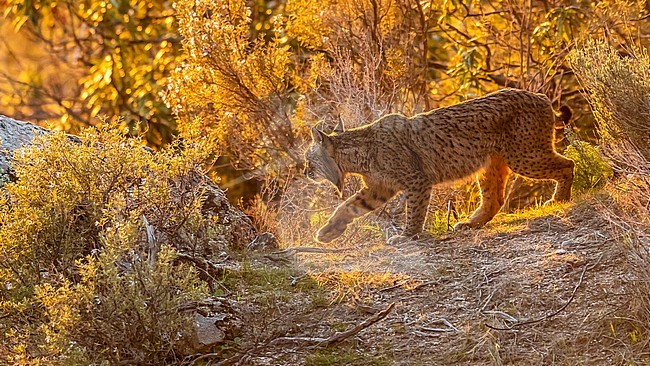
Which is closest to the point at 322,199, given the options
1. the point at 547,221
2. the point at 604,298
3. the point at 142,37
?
the point at 547,221

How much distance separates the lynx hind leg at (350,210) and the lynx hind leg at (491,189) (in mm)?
640

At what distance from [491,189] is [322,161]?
1.38 m

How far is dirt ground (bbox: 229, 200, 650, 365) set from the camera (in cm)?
521

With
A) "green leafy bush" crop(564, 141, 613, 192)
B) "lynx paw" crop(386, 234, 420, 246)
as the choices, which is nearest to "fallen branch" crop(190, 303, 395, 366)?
"lynx paw" crop(386, 234, 420, 246)

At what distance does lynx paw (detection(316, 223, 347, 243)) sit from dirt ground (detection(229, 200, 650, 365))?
2.11 feet

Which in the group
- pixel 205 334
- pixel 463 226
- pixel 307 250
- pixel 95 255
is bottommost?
pixel 463 226

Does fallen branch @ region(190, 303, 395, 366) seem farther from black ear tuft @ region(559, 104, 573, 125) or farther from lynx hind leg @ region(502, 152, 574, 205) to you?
black ear tuft @ region(559, 104, 573, 125)

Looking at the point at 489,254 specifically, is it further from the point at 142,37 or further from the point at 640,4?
the point at 142,37

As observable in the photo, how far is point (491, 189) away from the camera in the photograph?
8.04 metres

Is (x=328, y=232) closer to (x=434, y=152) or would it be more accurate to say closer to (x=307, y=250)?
(x=307, y=250)

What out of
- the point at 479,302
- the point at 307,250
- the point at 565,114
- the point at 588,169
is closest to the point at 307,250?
the point at 307,250

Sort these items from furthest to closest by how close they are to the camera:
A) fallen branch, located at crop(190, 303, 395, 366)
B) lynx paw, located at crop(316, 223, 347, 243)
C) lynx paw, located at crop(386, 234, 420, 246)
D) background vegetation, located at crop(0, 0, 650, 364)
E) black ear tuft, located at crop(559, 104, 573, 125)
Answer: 1. black ear tuft, located at crop(559, 104, 573, 125)
2. lynx paw, located at crop(316, 223, 347, 243)
3. lynx paw, located at crop(386, 234, 420, 246)
4. fallen branch, located at crop(190, 303, 395, 366)
5. background vegetation, located at crop(0, 0, 650, 364)

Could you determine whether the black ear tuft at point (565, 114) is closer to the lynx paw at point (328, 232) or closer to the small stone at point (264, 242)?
the lynx paw at point (328, 232)

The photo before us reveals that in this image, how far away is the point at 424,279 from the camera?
625cm
